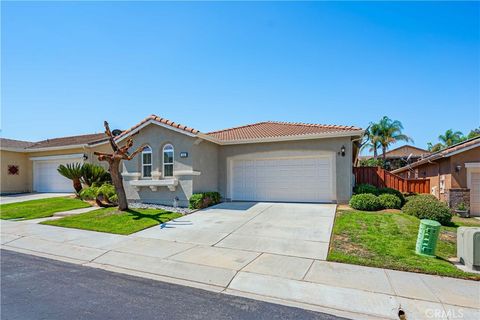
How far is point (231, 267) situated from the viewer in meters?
6.41

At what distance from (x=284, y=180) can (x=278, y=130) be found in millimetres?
3098

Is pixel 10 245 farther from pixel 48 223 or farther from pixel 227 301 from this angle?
pixel 227 301

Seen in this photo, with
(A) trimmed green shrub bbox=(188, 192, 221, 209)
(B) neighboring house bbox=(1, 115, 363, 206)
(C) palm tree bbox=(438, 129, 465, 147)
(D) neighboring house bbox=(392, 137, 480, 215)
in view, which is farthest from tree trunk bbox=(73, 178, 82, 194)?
(C) palm tree bbox=(438, 129, 465, 147)

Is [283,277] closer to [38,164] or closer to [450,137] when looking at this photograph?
[38,164]

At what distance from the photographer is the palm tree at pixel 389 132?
37.8 m

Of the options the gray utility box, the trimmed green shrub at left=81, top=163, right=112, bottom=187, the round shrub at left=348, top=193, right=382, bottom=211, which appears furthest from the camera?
the trimmed green shrub at left=81, top=163, right=112, bottom=187

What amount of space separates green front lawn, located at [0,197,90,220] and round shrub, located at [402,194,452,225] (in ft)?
50.5

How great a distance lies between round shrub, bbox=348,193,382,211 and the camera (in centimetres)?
1225

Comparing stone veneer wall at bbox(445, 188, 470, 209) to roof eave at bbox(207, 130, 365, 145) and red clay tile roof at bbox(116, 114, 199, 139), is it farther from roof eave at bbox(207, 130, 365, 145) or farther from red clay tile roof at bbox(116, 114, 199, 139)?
red clay tile roof at bbox(116, 114, 199, 139)

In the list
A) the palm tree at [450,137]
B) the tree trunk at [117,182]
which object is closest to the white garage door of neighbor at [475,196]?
the tree trunk at [117,182]

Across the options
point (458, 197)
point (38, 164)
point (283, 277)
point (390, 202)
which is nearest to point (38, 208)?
point (38, 164)

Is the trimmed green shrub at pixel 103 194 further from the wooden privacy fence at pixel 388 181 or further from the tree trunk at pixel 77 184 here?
the wooden privacy fence at pixel 388 181

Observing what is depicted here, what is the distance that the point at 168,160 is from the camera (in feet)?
47.4

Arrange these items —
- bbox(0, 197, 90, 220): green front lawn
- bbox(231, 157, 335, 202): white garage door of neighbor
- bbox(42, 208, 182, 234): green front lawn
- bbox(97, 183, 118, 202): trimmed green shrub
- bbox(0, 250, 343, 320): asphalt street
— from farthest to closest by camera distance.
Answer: bbox(97, 183, 118, 202): trimmed green shrub
bbox(231, 157, 335, 202): white garage door of neighbor
bbox(0, 197, 90, 220): green front lawn
bbox(42, 208, 182, 234): green front lawn
bbox(0, 250, 343, 320): asphalt street
